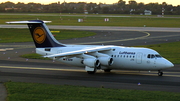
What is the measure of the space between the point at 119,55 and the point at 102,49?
161 cm

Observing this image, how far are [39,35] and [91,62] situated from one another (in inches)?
247

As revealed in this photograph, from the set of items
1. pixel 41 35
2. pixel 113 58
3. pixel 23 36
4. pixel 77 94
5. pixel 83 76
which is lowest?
pixel 23 36

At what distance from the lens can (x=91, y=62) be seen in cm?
2766

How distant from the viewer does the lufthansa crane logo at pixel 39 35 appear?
3036cm

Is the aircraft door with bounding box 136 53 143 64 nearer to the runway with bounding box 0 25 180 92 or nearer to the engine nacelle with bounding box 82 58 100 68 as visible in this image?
the runway with bounding box 0 25 180 92

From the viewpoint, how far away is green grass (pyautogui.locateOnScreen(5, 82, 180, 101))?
1880 cm

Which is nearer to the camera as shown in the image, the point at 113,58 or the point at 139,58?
the point at 139,58

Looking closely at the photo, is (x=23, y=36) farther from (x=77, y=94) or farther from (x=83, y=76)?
(x=77, y=94)

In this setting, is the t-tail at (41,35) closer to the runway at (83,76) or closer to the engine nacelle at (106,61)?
the runway at (83,76)

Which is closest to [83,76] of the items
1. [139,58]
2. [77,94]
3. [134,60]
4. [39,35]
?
[134,60]

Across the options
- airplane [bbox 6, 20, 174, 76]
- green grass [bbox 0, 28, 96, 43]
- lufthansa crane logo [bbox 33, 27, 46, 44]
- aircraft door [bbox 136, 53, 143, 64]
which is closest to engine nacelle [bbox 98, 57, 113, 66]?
airplane [bbox 6, 20, 174, 76]

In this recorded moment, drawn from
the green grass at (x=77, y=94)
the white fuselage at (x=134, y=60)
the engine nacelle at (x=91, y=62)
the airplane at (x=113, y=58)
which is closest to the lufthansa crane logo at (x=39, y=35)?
the airplane at (x=113, y=58)

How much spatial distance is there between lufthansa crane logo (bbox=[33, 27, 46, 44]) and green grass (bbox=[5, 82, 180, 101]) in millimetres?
9057

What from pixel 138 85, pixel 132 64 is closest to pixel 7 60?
pixel 132 64
